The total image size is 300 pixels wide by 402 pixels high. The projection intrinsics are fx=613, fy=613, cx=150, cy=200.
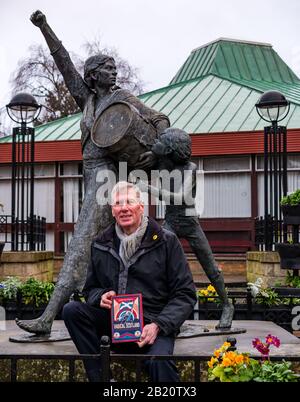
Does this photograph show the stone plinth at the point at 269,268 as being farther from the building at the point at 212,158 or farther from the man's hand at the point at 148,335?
the man's hand at the point at 148,335

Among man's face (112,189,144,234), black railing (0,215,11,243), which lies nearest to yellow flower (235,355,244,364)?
man's face (112,189,144,234)

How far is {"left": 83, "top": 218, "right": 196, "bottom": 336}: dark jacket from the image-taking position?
150 inches

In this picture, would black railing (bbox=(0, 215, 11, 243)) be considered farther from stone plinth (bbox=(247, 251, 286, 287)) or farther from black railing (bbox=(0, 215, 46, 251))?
stone plinth (bbox=(247, 251, 286, 287))

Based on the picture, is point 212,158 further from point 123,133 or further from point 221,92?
point 123,133

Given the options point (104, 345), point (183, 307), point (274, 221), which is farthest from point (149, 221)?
point (274, 221)

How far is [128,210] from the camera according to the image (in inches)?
151

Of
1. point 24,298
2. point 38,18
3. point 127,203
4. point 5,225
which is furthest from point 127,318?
point 5,225

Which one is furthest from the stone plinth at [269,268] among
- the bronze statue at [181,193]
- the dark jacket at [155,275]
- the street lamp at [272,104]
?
the dark jacket at [155,275]

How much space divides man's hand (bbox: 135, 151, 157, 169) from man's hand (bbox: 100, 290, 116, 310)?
1.53 metres

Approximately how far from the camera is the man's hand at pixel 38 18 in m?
5.21

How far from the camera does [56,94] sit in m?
34.6

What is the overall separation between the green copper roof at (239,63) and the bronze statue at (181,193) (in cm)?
1974

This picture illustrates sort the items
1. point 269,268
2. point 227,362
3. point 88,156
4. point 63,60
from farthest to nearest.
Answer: point 269,268, point 63,60, point 88,156, point 227,362

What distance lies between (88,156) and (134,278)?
1661 millimetres
